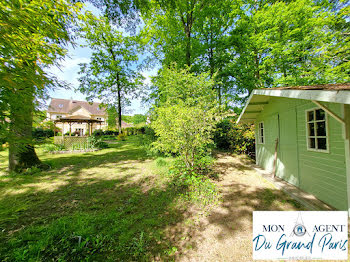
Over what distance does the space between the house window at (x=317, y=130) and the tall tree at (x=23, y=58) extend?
5981 mm

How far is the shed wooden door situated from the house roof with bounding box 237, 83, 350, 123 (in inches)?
48.6

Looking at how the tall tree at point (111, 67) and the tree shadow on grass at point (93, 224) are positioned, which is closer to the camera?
the tree shadow on grass at point (93, 224)

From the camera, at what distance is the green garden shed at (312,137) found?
293 centimetres

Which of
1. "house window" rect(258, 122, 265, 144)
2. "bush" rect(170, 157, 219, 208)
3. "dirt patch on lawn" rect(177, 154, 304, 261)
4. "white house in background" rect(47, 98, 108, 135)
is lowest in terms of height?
"dirt patch on lawn" rect(177, 154, 304, 261)

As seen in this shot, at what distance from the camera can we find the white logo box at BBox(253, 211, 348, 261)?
6.94 feet

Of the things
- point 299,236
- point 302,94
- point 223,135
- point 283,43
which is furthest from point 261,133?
point 283,43

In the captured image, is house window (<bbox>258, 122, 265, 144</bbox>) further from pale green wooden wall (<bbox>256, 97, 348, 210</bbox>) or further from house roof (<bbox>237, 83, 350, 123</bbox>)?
house roof (<bbox>237, 83, 350, 123</bbox>)

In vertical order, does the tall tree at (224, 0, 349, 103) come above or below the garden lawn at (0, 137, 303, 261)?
above

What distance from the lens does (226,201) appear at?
3895 mm

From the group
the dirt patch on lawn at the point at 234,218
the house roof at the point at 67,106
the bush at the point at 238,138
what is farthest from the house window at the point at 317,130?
the house roof at the point at 67,106

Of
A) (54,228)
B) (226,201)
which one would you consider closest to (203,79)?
(226,201)

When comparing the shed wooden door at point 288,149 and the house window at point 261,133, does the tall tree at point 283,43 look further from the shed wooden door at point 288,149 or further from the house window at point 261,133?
the shed wooden door at point 288,149

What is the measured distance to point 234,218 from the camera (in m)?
3.19

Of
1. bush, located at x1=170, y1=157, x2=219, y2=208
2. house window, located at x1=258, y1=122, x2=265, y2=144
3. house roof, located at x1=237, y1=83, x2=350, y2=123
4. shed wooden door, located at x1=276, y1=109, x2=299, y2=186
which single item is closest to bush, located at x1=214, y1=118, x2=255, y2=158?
house window, located at x1=258, y1=122, x2=265, y2=144
